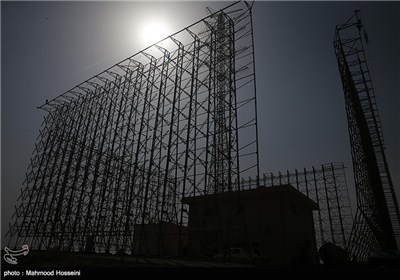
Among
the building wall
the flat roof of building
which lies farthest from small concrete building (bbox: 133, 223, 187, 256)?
the flat roof of building

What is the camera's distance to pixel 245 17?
611 inches

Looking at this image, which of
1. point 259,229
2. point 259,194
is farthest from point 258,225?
point 259,194

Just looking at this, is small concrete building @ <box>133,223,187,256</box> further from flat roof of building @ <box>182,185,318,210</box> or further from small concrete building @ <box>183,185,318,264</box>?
flat roof of building @ <box>182,185,318,210</box>

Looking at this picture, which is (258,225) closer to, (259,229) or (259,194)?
(259,229)

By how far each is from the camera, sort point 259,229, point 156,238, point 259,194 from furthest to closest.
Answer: point 156,238
point 259,194
point 259,229

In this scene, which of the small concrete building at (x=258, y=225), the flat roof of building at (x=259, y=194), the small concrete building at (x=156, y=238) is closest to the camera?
the small concrete building at (x=258, y=225)

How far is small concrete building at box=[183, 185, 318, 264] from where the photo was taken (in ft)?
39.9

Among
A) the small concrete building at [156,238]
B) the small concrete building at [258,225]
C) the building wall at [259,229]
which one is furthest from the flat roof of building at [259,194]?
the small concrete building at [156,238]

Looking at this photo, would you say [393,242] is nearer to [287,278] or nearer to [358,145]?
[358,145]

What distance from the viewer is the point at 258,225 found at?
1288cm

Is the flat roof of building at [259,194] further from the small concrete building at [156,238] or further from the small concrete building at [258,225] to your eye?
the small concrete building at [156,238]

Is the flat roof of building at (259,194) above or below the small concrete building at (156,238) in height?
above

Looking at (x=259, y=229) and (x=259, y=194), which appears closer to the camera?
(x=259, y=229)

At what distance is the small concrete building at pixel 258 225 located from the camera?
478 inches
